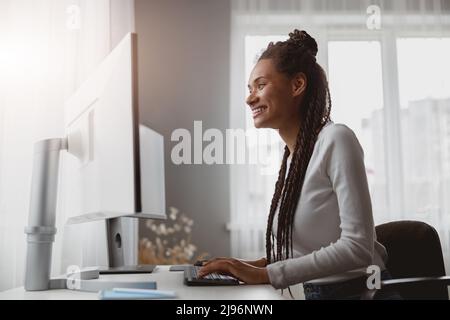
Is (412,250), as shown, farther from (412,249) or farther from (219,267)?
(219,267)

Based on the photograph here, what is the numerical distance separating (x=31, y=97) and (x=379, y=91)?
1.76 metres

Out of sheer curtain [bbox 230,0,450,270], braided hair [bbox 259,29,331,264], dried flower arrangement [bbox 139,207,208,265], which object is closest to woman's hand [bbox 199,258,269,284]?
braided hair [bbox 259,29,331,264]

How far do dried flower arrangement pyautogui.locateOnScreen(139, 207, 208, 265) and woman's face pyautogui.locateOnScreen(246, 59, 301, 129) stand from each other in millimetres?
1215

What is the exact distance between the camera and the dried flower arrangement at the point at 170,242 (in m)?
2.13

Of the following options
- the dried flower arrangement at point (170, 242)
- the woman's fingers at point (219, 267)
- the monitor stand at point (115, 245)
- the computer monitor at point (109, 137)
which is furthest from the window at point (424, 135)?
the computer monitor at point (109, 137)

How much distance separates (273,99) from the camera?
3.30ft

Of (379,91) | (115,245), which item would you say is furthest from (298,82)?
(379,91)

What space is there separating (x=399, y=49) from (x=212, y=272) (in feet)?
6.53

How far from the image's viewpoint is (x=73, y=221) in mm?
854

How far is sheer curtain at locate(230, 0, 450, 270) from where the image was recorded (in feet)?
7.48

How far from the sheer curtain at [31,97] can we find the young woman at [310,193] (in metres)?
0.50

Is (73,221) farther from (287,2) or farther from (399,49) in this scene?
(399,49)

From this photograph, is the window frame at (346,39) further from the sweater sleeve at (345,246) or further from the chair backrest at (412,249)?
the sweater sleeve at (345,246)
